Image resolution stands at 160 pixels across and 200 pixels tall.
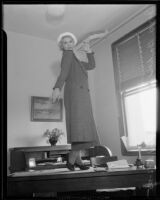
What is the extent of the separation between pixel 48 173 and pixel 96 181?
0.21 metres


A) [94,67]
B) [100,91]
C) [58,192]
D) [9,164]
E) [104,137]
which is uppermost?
[94,67]

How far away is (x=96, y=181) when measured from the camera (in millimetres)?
1170

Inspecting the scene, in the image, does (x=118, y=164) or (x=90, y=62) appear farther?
(x=90, y=62)

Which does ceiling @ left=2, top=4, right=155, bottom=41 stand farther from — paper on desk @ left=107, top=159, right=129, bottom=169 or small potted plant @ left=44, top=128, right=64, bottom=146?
paper on desk @ left=107, top=159, right=129, bottom=169

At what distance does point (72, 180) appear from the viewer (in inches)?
45.7

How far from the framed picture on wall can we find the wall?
183mm

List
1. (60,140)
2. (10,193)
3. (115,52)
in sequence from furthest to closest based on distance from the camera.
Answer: (115,52)
(60,140)
(10,193)

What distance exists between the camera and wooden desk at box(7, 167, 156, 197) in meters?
1.14

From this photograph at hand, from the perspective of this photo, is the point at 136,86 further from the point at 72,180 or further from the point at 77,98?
the point at 72,180

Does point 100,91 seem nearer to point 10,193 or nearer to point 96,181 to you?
point 96,181

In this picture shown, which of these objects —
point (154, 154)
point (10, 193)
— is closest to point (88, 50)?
point (154, 154)

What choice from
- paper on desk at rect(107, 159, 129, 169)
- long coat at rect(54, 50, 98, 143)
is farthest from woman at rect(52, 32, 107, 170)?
paper on desk at rect(107, 159, 129, 169)

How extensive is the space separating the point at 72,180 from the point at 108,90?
46 cm

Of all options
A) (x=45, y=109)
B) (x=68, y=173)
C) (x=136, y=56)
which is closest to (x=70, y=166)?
(x=68, y=173)
